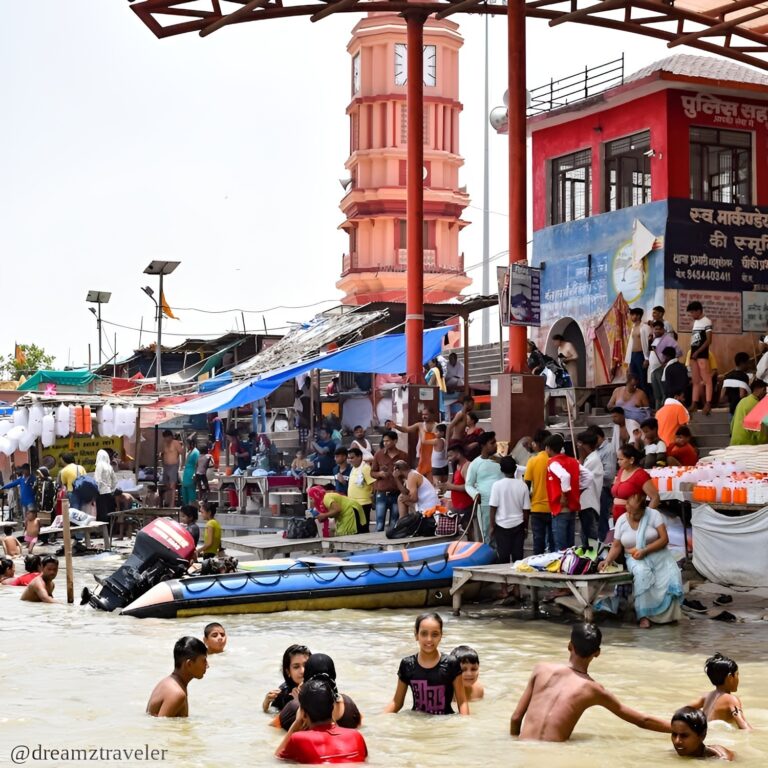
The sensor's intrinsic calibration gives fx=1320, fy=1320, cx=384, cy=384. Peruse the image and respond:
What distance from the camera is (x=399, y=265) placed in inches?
2254

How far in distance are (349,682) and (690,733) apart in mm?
4009

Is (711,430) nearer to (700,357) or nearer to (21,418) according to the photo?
(700,357)

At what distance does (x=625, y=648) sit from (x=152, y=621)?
541 cm

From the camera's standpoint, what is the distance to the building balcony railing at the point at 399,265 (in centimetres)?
5731

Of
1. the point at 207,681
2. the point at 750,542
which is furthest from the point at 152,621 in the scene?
the point at 750,542

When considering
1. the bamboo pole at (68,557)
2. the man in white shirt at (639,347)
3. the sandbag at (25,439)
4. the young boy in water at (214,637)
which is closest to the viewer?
the young boy in water at (214,637)

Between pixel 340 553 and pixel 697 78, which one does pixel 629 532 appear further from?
pixel 697 78

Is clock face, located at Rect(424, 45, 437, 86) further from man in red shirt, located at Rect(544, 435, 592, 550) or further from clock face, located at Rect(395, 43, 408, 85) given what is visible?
man in red shirt, located at Rect(544, 435, 592, 550)

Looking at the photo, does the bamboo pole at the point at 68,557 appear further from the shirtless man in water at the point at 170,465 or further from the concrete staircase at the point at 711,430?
the shirtless man in water at the point at 170,465

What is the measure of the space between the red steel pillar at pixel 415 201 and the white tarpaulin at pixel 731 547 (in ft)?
28.6

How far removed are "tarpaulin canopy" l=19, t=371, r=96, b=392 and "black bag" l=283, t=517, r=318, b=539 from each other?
1965cm

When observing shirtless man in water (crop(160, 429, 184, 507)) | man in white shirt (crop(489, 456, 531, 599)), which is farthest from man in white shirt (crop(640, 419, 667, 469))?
shirtless man in water (crop(160, 429, 184, 507))

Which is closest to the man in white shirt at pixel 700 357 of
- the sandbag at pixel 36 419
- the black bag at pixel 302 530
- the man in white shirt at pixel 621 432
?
the man in white shirt at pixel 621 432

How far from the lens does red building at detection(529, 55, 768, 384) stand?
2338 cm
